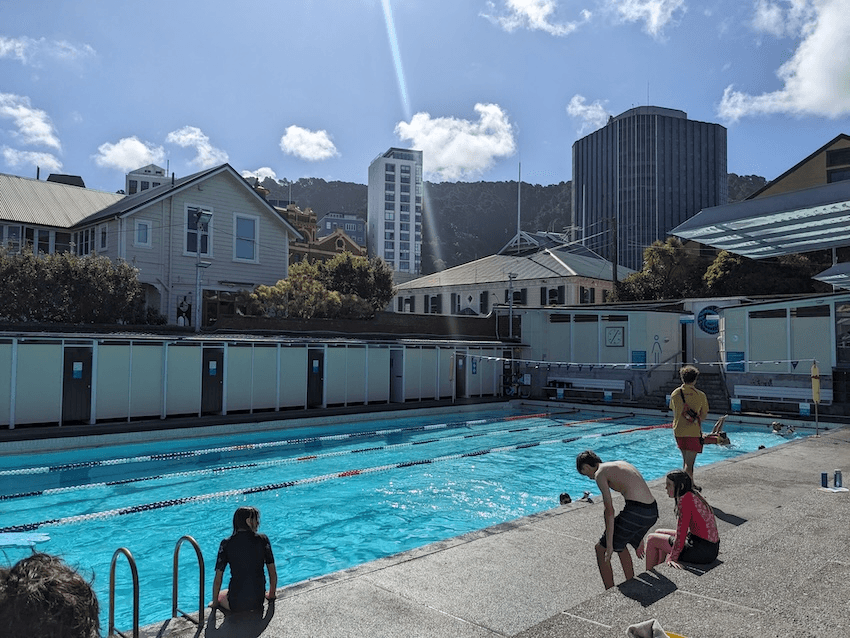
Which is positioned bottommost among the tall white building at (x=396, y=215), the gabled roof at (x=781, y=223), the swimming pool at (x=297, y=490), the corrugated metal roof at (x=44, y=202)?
the swimming pool at (x=297, y=490)

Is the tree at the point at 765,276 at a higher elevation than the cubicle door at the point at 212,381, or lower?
higher

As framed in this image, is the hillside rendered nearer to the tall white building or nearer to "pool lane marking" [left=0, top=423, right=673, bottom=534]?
the tall white building

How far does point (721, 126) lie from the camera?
14512 cm

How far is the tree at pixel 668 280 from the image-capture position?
143 feet

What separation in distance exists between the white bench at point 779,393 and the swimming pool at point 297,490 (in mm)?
3049

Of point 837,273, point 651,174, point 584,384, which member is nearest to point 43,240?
point 584,384

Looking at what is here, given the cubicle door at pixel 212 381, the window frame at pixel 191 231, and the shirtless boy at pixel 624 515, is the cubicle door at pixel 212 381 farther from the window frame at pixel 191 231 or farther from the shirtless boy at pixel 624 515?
the shirtless boy at pixel 624 515

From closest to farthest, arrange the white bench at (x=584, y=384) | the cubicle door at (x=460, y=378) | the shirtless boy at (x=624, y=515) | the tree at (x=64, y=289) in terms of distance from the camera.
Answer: the shirtless boy at (x=624, y=515), the tree at (x=64, y=289), the white bench at (x=584, y=384), the cubicle door at (x=460, y=378)

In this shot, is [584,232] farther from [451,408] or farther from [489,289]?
[451,408]

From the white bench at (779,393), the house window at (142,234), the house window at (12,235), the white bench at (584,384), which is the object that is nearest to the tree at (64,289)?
the house window at (142,234)

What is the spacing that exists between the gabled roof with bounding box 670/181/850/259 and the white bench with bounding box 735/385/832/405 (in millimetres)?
17364

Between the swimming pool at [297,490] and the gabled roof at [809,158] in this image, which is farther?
the gabled roof at [809,158]

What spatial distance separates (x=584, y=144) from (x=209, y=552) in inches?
6152

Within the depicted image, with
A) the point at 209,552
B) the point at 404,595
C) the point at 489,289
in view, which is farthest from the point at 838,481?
the point at 489,289
